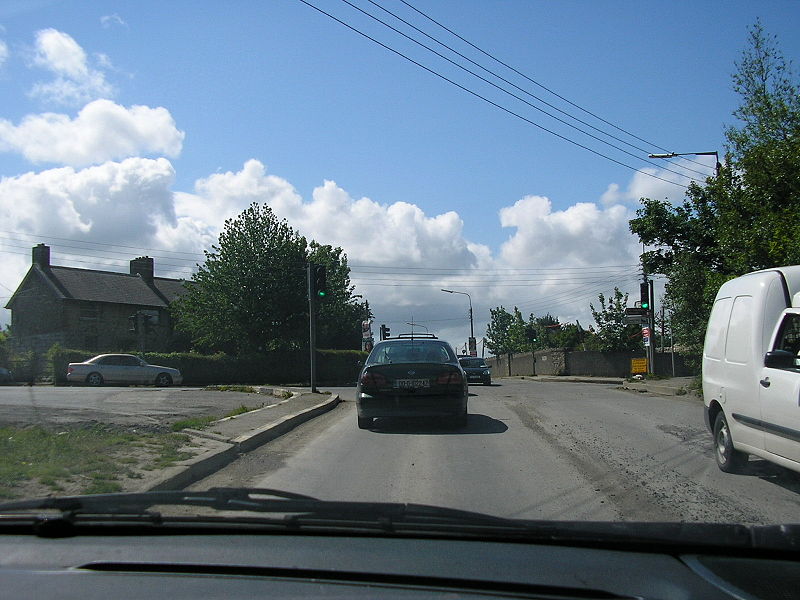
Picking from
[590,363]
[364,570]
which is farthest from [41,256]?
[364,570]

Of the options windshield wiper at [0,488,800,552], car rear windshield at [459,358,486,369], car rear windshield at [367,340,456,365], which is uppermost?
car rear windshield at [367,340,456,365]

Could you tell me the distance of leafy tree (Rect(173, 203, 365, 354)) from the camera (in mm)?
37000

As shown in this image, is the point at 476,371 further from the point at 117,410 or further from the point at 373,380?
the point at 373,380

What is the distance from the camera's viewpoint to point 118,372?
2984 cm

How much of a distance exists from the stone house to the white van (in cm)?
4259

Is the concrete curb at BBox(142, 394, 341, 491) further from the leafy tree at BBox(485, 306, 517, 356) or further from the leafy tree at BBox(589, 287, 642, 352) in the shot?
the leafy tree at BBox(485, 306, 517, 356)

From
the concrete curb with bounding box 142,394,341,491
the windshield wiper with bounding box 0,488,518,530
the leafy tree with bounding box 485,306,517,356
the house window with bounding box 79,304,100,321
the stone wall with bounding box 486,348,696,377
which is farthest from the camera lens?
the leafy tree with bounding box 485,306,517,356

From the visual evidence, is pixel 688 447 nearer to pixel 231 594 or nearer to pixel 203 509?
pixel 203 509

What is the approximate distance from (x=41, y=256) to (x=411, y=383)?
46353mm

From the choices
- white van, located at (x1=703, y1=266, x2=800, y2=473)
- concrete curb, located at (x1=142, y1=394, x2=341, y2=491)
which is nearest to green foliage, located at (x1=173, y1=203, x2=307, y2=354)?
concrete curb, located at (x1=142, y1=394, x2=341, y2=491)

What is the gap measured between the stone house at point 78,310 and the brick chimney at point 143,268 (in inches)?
95.9

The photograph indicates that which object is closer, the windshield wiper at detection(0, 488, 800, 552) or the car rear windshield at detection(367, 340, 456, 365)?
the windshield wiper at detection(0, 488, 800, 552)

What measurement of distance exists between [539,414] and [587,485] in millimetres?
7013

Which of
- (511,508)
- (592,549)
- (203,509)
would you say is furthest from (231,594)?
(511,508)
